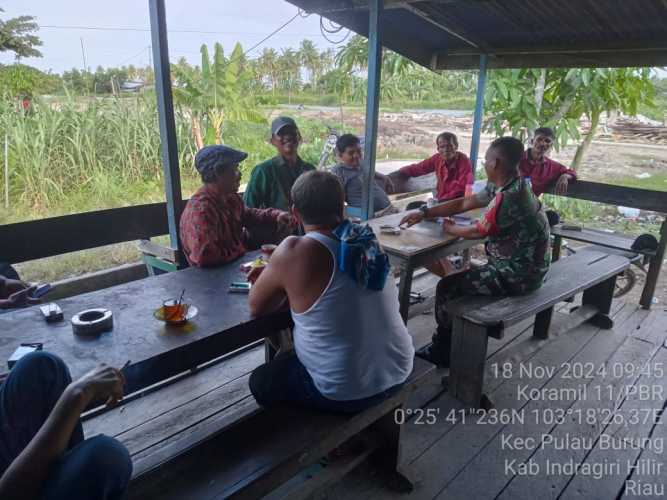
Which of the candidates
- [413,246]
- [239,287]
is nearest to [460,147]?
[413,246]

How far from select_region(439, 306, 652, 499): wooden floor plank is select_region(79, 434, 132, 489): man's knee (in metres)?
1.41

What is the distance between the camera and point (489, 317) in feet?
8.55

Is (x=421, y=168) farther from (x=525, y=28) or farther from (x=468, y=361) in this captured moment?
(x=468, y=361)

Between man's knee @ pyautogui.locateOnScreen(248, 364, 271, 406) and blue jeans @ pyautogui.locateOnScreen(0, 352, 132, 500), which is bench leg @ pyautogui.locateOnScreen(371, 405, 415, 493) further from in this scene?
blue jeans @ pyautogui.locateOnScreen(0, 352, 132, 500)

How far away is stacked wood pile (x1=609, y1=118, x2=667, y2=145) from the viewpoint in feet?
39.3

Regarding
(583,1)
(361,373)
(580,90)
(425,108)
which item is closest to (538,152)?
(583,1)

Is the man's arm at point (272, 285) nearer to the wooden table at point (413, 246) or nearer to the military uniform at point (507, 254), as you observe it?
the wooden table at point (413, 246)

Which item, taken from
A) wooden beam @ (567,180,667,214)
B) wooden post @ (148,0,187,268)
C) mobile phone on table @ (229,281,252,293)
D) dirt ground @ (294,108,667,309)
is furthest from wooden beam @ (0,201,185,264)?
dirt ground @ (294,108,667,309)

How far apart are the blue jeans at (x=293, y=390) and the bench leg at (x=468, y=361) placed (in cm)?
94

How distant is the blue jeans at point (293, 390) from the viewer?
5.65ft

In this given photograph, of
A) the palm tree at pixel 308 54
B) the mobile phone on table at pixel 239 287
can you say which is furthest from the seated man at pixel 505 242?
the palm tree at pixel 308 54

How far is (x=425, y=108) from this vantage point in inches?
531

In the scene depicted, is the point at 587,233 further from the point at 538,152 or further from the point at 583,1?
the point at 583,1

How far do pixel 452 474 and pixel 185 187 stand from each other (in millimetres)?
5645
